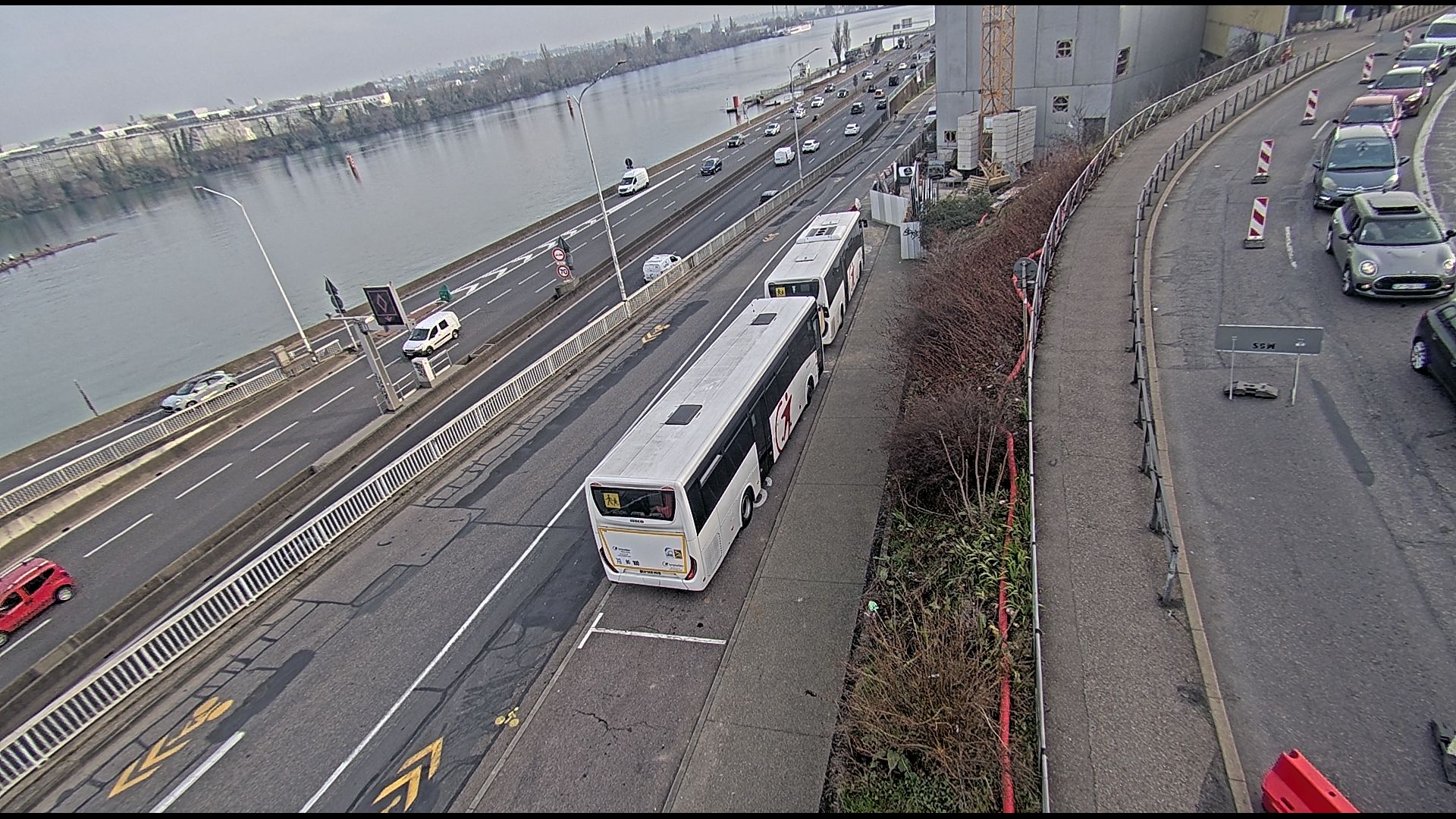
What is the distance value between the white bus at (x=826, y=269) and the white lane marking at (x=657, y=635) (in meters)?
11.1

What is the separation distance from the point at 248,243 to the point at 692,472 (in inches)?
3134

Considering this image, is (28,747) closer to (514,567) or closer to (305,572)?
(305,572)

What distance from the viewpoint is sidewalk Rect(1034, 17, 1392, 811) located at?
21.3ft

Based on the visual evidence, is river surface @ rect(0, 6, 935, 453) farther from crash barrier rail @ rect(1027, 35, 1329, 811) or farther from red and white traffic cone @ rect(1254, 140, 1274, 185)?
red and white traffic cone @ rect(1254, 140, 1274, 185)

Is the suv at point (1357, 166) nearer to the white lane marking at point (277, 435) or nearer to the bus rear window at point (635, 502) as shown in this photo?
the bus rear window at point (635, 502)

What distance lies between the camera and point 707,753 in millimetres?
8773

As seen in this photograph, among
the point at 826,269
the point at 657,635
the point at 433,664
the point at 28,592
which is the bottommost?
the point at 28,592

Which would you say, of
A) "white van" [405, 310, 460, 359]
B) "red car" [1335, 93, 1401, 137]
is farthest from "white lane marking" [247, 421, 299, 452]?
"red car" [1335, 93, 1401, 137]

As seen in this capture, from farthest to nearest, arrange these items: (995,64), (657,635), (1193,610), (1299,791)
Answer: (995,64) → (657,635) → (1193,610) → (1299,791)

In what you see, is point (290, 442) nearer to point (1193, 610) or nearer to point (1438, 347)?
point (1193, 610)


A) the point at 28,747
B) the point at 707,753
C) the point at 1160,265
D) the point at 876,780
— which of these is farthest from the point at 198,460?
the point at 1160,265

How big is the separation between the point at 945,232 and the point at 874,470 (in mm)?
16826

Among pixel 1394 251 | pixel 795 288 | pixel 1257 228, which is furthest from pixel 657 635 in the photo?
pixel 1257 228

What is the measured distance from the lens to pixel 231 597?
12484 mm
